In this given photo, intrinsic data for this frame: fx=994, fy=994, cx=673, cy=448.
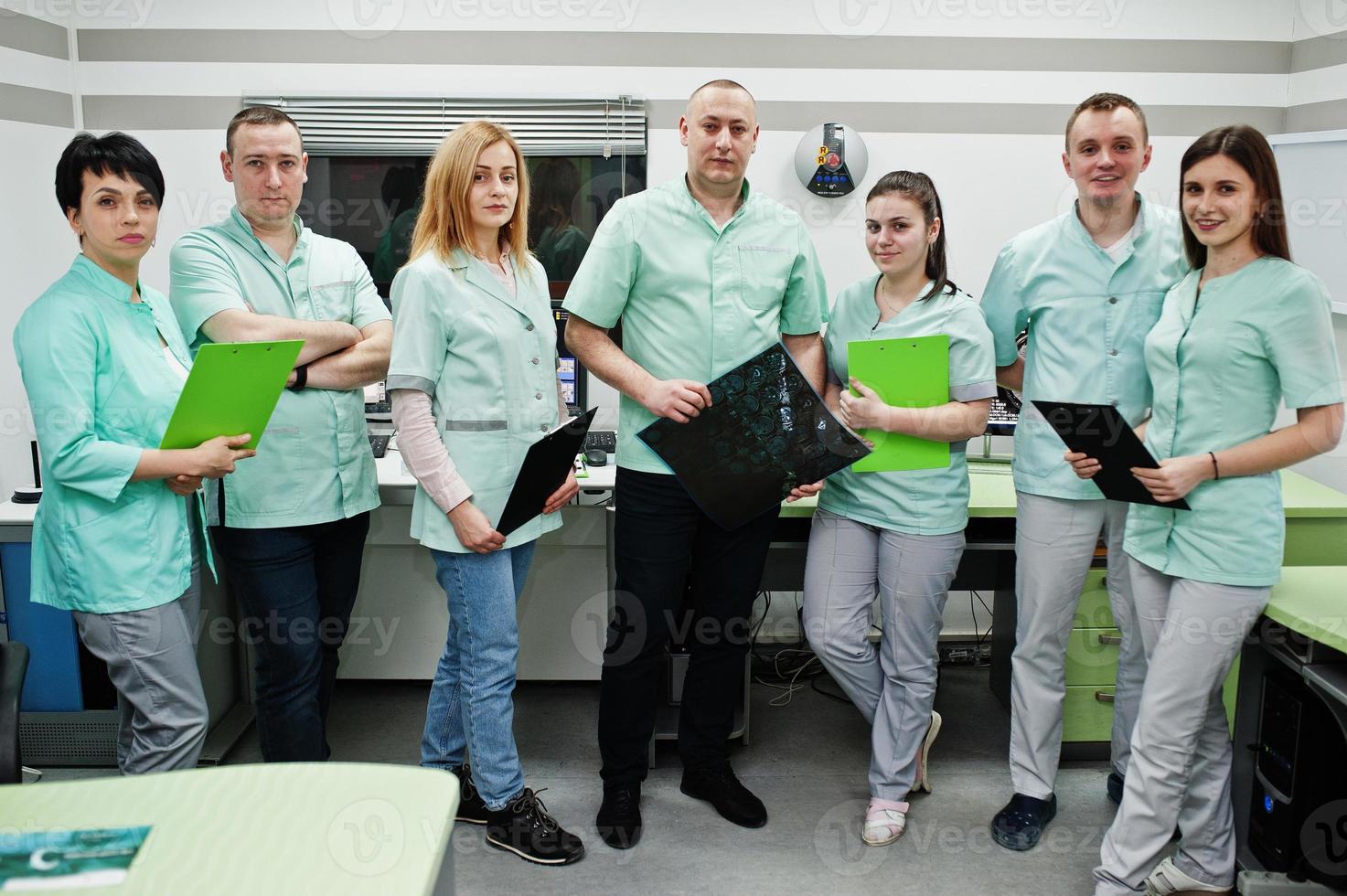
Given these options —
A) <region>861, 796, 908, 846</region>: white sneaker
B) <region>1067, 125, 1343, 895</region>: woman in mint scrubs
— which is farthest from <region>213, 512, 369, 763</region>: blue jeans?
<region>1067, 125, 1343, 895</region>: woman in mint scrubs

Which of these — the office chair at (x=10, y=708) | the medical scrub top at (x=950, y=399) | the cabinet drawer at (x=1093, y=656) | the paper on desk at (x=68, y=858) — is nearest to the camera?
the paper on desk at (x=68, y=858)

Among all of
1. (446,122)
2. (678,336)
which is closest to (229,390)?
(678,336)

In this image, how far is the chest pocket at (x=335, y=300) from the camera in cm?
240

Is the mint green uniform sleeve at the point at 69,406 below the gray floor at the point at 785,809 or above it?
above

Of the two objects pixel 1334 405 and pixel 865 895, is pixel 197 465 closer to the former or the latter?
pixel 865 895

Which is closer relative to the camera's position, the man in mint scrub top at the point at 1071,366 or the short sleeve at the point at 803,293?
the man in mint scrub top at the point at 1071,366

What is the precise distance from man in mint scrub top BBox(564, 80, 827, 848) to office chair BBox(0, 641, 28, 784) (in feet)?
4.24

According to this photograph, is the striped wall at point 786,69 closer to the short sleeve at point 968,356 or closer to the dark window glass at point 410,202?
the dark window glass at point 410,202

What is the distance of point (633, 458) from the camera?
2.47 meters

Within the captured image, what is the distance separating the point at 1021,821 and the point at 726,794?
30.7 inches

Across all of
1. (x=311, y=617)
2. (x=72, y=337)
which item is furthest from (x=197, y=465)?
(x=311, y=617)

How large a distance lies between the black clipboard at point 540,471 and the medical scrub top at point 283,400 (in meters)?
0.42

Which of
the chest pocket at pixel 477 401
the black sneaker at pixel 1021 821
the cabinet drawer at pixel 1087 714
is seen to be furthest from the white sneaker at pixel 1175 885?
the chest pocket at pixel 477 401

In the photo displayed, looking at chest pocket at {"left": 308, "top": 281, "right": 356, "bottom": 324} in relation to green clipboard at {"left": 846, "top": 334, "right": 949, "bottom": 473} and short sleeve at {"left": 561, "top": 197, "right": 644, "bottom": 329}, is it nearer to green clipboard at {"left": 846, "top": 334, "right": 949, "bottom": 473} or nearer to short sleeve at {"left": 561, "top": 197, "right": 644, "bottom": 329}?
short sleeve at {"left": 561, "top": 197, "right": 644, "bottom": 329}
